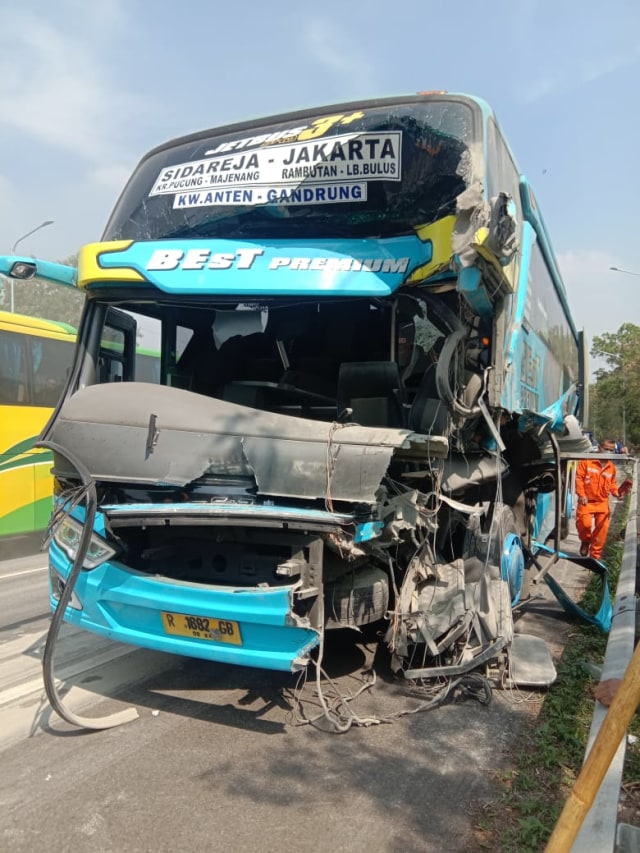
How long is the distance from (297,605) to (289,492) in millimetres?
579

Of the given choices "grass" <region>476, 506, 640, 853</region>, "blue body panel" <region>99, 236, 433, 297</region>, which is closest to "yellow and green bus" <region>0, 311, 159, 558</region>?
"blue body panel" <region>99, 236, 433, 297</region>

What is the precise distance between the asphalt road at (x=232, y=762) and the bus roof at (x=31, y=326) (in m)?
Answer: 6.39

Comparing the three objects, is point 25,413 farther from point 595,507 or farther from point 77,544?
point 595,507

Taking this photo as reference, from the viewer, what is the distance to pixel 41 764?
3277mm

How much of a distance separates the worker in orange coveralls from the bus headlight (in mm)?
7888

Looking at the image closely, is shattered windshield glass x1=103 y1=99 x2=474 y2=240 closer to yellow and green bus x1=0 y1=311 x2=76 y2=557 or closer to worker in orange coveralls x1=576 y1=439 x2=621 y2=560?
yellow and green bus x1=0 y1=311 x2=76 y2=557

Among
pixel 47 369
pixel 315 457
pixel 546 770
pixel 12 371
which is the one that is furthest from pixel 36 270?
pixel 47 369

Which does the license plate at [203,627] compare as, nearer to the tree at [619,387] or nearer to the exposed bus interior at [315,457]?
the exposed bus interior at [315,457]

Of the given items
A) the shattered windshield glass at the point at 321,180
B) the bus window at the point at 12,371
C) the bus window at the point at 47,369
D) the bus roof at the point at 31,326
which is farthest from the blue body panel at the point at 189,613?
the bus roof at the point at 31,326

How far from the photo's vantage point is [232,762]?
3312 mm

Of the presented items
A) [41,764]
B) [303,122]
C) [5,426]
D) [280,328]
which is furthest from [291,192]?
[5,426]

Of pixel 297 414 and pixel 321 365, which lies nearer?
pixel 297 414

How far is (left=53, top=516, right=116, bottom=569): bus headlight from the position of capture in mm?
3717

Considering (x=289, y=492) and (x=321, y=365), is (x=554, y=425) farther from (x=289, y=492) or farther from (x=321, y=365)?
(x=289, y=492)
